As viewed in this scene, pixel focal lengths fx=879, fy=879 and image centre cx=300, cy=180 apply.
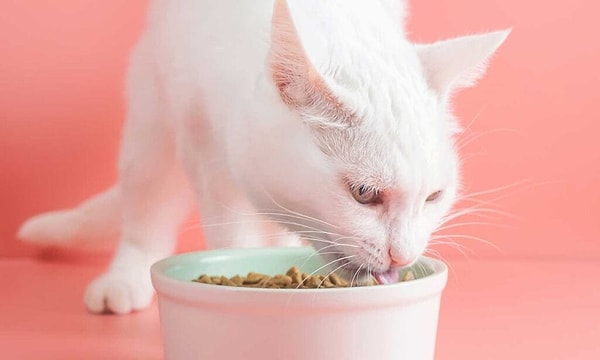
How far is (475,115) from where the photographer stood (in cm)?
213

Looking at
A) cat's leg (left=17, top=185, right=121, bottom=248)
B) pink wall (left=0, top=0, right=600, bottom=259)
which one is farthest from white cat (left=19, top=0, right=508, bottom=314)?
pink wall (left=0, top=0, right=600, bottom=259)

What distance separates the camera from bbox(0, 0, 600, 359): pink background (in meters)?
2.06

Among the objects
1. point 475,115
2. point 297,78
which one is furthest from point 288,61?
point 475,115

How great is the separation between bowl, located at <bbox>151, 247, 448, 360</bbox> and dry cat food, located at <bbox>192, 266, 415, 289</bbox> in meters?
0.06

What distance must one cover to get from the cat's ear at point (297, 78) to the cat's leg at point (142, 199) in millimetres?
456

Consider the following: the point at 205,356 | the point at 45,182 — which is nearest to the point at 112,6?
the point at 45,182

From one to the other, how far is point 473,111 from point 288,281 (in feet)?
3.78

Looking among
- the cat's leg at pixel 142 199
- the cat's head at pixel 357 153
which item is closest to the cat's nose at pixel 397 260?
the cat's head at pixel 357 153

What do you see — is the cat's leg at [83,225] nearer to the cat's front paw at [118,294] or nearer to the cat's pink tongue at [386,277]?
the cat's front paw at [118,294]

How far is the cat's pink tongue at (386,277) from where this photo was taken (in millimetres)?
1088

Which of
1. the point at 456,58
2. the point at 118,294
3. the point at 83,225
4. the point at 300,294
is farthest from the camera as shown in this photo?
the point at 83,225

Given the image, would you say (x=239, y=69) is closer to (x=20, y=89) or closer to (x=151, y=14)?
(x=151, y=14)

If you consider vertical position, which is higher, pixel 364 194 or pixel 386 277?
pixel 364 194

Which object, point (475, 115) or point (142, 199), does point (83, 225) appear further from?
point (475, 115)
